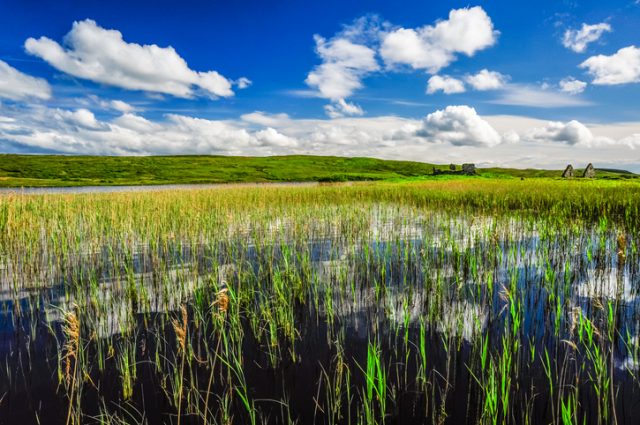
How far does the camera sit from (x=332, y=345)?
185 inches

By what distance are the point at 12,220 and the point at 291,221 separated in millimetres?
9531

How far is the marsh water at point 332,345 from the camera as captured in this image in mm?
3441

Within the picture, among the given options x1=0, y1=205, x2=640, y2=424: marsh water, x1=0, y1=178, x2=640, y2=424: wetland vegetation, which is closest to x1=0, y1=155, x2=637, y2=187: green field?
x1=0, y1=178, x2=640, y2=424: wetland vegetation

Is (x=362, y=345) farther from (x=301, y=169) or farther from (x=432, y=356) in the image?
(x=301, y=169)

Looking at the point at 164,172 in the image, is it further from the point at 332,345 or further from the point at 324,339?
the point at 332,345

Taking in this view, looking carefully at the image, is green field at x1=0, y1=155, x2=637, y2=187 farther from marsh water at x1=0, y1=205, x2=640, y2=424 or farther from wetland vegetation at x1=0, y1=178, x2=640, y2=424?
marsh water at x1=0, y1=205, x2=640, y2=424

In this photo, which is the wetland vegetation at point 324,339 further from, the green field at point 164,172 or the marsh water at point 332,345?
the green field at point 164,172

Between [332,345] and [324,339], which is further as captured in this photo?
[324,339]

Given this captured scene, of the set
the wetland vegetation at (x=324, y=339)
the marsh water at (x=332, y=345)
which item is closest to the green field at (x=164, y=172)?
the wetland vegetation at (x=324, y=339)

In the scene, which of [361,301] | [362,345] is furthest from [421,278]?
[362,345]

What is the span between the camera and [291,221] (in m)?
13.9

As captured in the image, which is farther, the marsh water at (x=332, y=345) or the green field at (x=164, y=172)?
the green field at (x=164, y=172)

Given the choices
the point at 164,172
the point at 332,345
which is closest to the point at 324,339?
the point at 332,345

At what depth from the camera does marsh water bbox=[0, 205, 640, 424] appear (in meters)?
3.44
